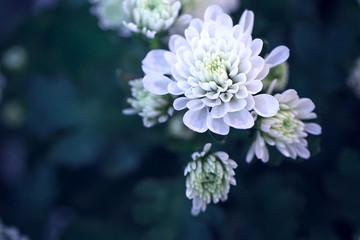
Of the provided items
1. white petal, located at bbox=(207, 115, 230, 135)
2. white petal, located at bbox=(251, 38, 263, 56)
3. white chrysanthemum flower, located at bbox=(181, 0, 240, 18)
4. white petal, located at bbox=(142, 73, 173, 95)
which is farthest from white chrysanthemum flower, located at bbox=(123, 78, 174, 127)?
white chrysanthemum flower, located at bbox=(181, 0, 240, 18)

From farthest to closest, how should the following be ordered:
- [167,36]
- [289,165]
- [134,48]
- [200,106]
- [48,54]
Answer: [48,54]
[289,165]
[134,48]
[167,36]
[200,106]

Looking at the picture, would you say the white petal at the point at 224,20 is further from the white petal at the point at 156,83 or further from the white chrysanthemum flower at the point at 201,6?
the white chrysanthemum flower at the point at 201,6

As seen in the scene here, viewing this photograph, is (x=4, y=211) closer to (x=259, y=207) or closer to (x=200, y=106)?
(x=259, y=207)

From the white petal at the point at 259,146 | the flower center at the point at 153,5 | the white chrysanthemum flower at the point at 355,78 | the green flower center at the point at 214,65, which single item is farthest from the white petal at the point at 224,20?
the white chrysanthemum flower at the point at 355,78

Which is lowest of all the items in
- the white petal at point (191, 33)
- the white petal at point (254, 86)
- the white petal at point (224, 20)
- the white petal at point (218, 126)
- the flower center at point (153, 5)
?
the white petal at point (218, 126)

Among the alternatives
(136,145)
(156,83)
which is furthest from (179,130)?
(156,83)

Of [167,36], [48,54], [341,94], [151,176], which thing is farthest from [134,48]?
[341,94]

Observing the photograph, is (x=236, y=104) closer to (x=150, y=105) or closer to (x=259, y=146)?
(x=259, y=146)

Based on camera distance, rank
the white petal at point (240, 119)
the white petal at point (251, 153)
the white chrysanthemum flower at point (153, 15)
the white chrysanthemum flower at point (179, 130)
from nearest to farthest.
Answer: the white petal at point (240, 119) → the white petal at point (251, 153) → the white chrysanthemum flower at point (153, 15) → the white chrysanthemum flower at point (179, 130)
